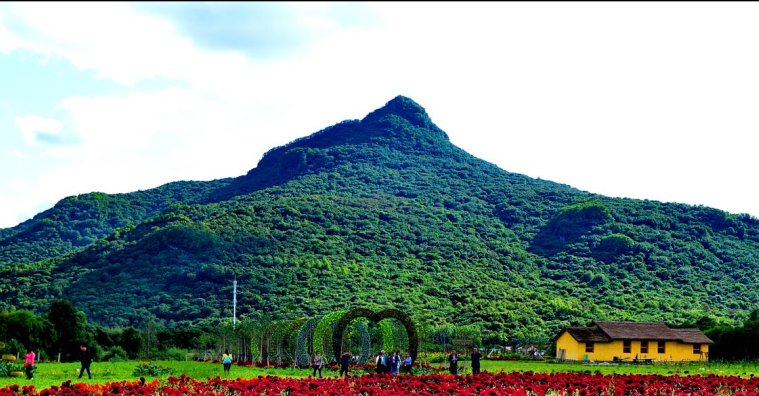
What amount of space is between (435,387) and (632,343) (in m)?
34.2

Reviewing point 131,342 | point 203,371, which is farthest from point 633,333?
point 131,342

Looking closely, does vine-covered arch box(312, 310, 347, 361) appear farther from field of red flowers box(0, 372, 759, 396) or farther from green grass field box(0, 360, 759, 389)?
field of red flowers box(0, 372, 759, 396)

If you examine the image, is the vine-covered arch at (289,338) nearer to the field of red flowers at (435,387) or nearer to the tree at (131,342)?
the field of red flowers at (435,387)

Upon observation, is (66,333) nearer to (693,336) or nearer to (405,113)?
(693,336)

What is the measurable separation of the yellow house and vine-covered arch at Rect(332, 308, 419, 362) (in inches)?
712

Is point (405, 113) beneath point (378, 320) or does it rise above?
above

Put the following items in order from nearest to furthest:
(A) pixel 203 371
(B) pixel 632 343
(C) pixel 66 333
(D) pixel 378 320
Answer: (A) pixel 203 371 < (D) pixel 378 320 < (B) pixel 632 343 < (C) pixel 66 333

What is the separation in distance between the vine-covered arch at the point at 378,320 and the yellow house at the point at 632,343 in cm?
1809

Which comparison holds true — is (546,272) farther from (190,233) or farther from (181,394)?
(181,394)

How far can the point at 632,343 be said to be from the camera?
159ft

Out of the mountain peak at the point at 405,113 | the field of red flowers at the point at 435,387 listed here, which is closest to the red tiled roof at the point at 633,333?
the field of red flowers at the point at 435,387

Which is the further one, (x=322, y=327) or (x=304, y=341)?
(x=304, y=341)

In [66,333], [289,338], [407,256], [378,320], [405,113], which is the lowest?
[66,333]

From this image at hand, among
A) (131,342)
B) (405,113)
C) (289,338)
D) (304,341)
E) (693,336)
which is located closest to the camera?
(304,341)
